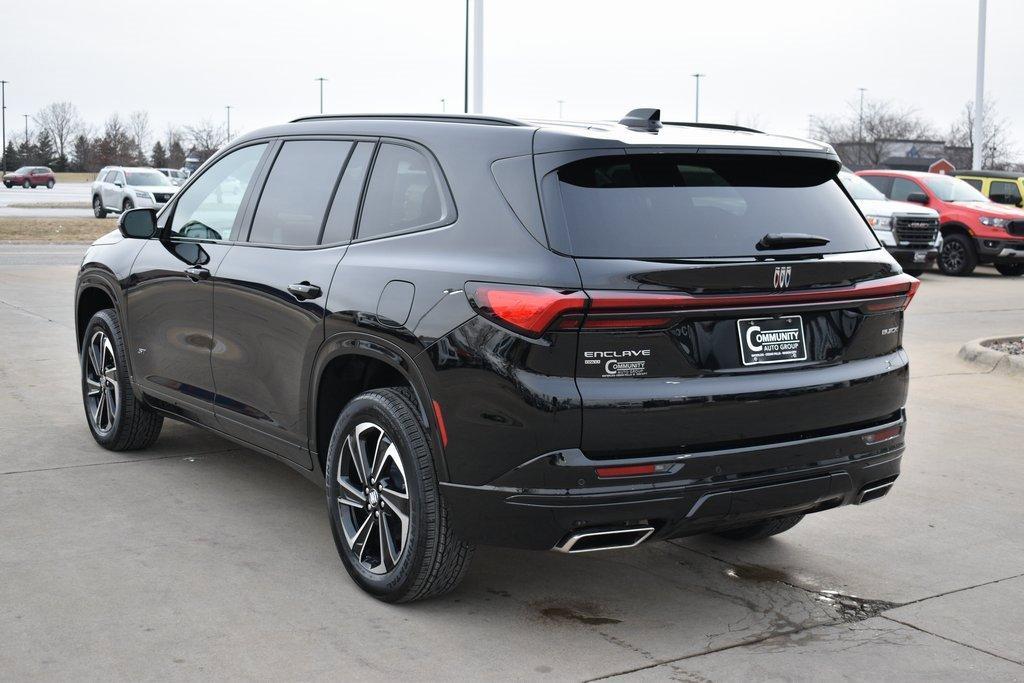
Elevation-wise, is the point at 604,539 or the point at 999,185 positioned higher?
the point at 999,185

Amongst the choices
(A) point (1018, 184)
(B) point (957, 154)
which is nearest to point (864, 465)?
(A) point (1018, 184)

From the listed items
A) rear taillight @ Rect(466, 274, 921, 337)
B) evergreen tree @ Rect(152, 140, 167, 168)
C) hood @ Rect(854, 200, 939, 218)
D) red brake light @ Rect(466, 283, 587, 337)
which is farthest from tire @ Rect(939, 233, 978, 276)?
evergreen tree @ Rect(152, 140, 167, 168)

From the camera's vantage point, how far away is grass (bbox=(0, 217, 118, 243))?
26562mm

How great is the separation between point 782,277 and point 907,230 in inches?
672

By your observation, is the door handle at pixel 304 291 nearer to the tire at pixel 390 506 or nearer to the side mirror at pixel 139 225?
the tire at pixel 390 506

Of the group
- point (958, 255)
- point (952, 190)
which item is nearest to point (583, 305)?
point (958, 255)

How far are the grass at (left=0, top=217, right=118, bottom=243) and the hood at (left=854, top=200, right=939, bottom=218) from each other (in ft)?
52.0

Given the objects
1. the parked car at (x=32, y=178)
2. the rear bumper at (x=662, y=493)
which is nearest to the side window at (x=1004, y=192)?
the rear bumper at (x=662, y=493)

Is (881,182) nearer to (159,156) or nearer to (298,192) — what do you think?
(298,192)

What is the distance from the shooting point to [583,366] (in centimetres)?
380

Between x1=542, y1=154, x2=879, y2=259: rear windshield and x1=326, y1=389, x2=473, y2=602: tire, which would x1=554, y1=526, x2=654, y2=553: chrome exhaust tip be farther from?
x1=542, y1=154, x2=879, y2=259: rear windshield

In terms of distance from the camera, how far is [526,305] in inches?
150

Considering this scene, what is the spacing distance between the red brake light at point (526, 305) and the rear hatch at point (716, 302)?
0.13 feet

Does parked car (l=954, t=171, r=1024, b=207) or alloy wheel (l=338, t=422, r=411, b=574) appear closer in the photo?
alloy wheel (l=338, t=422, r=411, b=574)
